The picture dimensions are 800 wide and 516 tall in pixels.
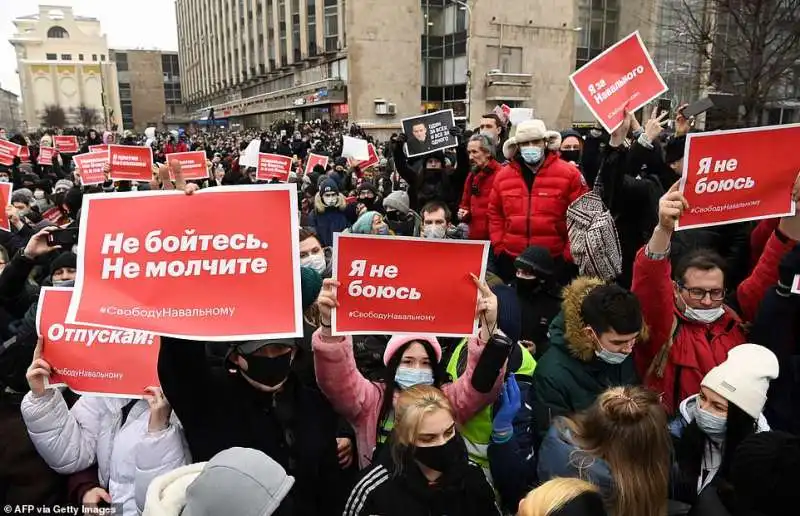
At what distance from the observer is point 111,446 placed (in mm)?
2691

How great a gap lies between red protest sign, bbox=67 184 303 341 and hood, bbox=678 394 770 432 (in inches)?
68.6

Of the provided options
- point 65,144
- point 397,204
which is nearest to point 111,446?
point 397,204

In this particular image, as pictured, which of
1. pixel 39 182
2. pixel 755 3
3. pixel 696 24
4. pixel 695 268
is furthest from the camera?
pixel 696 24

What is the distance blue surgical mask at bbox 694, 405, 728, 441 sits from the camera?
2.40 meters

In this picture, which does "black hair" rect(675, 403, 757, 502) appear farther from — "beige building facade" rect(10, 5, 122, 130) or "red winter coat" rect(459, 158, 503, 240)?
"beige building facade" rect(10, 5, 122, 130)

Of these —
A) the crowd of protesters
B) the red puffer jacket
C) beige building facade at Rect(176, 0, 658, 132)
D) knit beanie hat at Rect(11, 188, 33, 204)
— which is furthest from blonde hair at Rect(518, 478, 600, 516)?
beige building facade at Rect(176, 0, 658, 132)

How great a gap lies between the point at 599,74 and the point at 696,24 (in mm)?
10840

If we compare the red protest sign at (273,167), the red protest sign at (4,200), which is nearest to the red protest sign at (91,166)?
the red protest sign at (273,167)

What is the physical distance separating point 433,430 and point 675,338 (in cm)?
148

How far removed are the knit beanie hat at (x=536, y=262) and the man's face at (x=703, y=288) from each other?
105 cm

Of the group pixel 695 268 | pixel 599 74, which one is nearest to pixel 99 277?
pixel 695 268

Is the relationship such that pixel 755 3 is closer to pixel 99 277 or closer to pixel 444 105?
pixel 99 277

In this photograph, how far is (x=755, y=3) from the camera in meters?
11.9

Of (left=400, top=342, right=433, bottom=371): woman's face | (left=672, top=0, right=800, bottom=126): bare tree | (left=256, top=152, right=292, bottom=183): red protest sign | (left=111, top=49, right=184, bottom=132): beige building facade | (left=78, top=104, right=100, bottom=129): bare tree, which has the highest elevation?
(left=111, top=49, right=184, bottom=132): beige building facade
